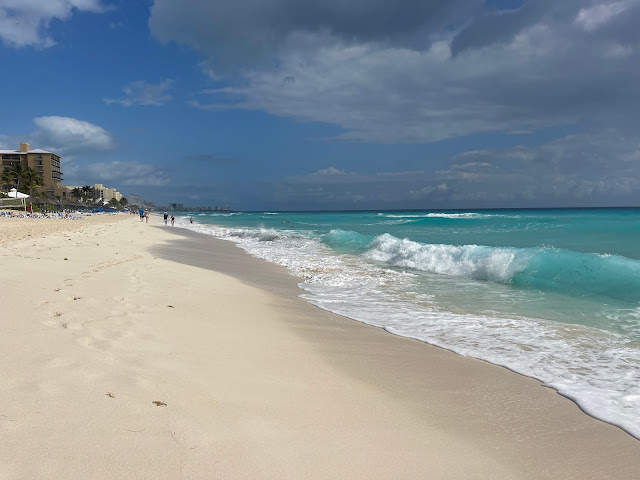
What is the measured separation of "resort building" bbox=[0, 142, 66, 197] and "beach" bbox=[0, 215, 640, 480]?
12470 cm

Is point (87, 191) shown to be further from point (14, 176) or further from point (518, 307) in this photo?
point (518, 307)

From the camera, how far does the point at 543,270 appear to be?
11367mm

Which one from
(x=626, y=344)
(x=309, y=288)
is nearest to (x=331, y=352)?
(x=626, y=344)

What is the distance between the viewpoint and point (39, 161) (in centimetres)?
11050

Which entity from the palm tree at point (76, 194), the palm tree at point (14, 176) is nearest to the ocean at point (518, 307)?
the palm tree at point (14, 176)

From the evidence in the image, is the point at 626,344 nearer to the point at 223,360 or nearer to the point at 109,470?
the point at 223,360

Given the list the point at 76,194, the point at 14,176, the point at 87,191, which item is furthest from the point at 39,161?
the point at 14,176

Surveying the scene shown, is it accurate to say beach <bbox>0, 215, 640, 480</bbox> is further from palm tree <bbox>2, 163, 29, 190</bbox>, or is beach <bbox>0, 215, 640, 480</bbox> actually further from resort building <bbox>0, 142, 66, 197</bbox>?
resort building <bbox>0, 142, 66, 197</bbox>

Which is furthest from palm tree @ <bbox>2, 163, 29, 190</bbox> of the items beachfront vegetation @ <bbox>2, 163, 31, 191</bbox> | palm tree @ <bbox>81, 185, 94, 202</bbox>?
palm tree @ <bbox>81, 185, 94, 202</bbox>

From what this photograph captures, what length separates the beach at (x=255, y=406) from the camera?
2.28 m

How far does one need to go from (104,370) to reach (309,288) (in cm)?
648

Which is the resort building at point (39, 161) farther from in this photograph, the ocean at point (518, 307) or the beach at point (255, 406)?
the beach at point (255, 406)

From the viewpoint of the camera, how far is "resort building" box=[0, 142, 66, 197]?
10750 centimetres

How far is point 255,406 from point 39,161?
134033mm
